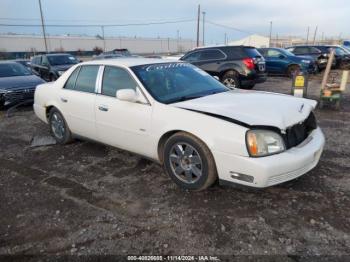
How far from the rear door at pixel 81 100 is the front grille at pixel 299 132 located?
2.78m

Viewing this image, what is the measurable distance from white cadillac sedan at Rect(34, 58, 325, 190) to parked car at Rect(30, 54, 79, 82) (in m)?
9.35

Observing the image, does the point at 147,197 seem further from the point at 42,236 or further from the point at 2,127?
the point at 2,127

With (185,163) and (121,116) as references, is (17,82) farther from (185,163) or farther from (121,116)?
(185,163)

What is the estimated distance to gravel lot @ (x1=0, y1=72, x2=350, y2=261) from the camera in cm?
277

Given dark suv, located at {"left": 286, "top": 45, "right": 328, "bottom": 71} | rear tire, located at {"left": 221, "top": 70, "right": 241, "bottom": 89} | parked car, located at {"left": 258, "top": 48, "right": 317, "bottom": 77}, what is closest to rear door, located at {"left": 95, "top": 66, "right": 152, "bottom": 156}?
rear tire, located at {"left": 221, "top": 70, "right": 241, "bottom": 89}

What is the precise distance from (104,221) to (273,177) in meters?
1.77

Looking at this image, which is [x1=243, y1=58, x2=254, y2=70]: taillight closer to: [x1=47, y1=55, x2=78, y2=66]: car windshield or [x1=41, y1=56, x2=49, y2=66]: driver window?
[x1=47, y1=55, x2=78, y2=66]: car windshield

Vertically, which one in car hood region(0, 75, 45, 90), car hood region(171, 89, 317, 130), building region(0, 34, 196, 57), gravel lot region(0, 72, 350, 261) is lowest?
building region(0, 34, 196, 57)

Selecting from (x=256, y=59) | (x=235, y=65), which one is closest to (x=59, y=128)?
(x=235, y=65)

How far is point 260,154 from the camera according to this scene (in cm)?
313

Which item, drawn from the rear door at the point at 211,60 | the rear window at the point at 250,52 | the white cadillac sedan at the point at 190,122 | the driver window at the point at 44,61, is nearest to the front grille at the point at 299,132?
the white cadillac sedan at the point at 190,122

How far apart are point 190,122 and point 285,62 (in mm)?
Answer: 13999

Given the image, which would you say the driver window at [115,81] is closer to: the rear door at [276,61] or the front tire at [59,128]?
the front tire at [59,128]

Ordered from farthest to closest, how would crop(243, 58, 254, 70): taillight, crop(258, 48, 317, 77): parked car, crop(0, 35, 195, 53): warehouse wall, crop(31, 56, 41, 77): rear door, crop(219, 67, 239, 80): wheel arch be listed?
1. crop(0, 35, 195, 53): warehouse wall
2. crop(258, 48, 317, 77): parked car
3. crop(31, 56, 41, 77): rear door
4. crop(219, 67, 239, 80): wheel arch
5. crop(243, 58, 254, 70): taillight
